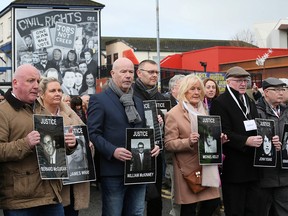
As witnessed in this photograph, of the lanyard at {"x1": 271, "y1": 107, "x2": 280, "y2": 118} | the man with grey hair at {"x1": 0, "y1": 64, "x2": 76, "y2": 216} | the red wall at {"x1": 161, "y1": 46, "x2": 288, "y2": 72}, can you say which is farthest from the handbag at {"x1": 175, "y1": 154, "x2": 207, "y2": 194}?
the red wall at {"x1": 161, "y1": 46, "x2": 288, "y2": 72}

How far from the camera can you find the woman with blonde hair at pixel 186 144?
227 inches

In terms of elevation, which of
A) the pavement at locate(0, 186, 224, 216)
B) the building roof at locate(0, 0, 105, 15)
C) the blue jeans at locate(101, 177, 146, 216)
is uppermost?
the building roof at locate(0, 0, 105, 15)

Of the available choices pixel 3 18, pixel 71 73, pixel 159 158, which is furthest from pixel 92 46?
pixel 159 158

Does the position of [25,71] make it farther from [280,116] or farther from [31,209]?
[280,116]

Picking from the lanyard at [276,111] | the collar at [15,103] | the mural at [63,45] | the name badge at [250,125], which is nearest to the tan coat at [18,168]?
the collar at [15,103]

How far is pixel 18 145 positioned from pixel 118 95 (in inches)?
57.6

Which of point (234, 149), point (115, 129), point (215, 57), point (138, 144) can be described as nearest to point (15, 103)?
point (115, 129)

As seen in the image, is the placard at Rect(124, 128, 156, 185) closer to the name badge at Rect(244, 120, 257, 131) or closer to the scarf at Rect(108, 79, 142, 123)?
the scarf at Rect(108, 79, 142, 123)

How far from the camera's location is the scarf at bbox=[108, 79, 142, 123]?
5.14 m

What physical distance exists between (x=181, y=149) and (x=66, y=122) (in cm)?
132

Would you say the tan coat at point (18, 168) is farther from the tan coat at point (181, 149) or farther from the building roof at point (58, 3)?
the building roof at point (58, 3)

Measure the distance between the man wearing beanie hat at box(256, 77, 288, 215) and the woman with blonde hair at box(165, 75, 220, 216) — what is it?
66 cm

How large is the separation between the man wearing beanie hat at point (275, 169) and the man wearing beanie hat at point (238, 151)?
0.16 metres

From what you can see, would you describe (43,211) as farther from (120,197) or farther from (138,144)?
(138,144)
